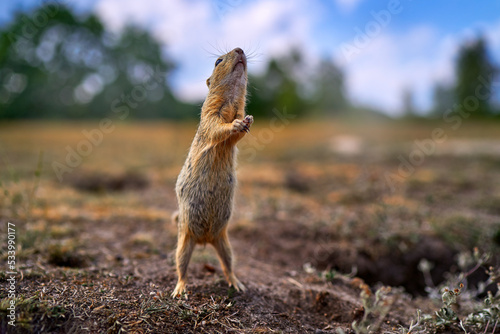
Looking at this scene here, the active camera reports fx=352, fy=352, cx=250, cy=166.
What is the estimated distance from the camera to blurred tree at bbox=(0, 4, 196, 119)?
21781 millimetres

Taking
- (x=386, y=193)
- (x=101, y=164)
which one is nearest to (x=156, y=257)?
(x=386, y=193)

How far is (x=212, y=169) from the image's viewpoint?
299 cm

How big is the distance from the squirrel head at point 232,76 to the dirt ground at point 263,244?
1749 millimetres

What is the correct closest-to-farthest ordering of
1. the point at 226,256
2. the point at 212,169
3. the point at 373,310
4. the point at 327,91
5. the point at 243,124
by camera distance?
the point at 373,310 → the point at 243,124 → the point at 212,169 → the point at 226,256 → the point at 327,91

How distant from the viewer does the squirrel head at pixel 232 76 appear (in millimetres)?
3033

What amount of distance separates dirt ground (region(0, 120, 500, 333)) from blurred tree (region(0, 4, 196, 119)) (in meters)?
14.2

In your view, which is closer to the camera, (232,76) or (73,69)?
(232,76)

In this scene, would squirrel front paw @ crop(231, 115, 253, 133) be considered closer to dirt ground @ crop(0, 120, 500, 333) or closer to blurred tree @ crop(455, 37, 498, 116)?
dirt ground @ crop(0, 120, 500, 333)

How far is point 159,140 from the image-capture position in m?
14.3

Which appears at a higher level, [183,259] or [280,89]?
[280,89]

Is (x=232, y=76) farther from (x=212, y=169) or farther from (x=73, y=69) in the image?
(x=73, y=69)

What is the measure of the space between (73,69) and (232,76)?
1000 inches

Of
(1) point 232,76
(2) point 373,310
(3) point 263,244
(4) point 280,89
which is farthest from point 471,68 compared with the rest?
(2) point 373,310

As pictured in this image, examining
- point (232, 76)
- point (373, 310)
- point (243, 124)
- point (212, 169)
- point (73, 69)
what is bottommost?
point (373, 310)
